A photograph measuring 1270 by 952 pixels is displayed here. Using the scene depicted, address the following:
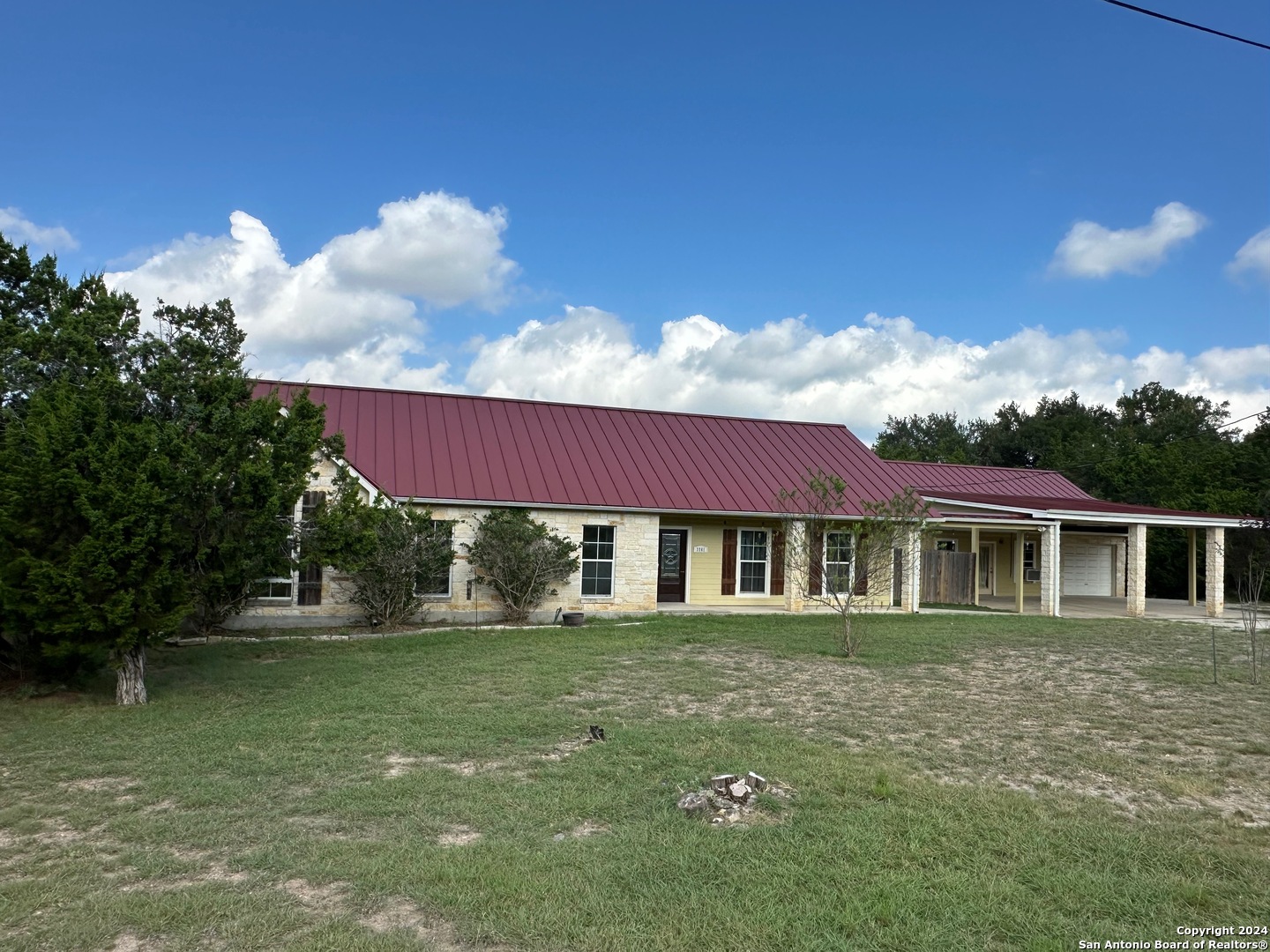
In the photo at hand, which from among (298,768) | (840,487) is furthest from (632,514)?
(298,768)

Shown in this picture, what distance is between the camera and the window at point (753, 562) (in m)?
21.8

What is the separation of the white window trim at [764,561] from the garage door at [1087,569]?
14714 millimetres

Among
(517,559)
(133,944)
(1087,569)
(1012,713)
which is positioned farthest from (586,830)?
(1087,569)

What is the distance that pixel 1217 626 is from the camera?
19734 millimetres

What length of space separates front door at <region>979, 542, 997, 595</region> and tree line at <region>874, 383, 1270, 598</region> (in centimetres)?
670

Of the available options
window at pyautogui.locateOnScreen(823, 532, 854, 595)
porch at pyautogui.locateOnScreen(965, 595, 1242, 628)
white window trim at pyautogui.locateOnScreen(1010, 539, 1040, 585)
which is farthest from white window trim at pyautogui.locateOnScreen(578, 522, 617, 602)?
white window trim at pyautogui.locateOnScreen(1010, 539, 1040, 585)

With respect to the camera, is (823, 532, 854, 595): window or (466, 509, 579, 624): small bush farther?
(823, 532, 854, 595): window

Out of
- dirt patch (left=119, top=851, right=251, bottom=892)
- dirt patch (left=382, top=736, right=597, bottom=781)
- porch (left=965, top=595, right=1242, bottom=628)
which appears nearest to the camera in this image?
dirt patch (left=119, top=851, right=251, bottom=892)

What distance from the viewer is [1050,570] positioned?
22.1 meters

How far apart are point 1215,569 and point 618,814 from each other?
23774mm

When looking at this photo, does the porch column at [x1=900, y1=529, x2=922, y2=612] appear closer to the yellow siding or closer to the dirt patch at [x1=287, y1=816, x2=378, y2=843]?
the yellow siding

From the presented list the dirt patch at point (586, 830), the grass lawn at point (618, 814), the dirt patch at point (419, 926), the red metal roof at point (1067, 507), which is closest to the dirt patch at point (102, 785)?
the grass lawn at point (618, 814)

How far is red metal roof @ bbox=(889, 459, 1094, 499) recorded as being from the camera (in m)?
28.3

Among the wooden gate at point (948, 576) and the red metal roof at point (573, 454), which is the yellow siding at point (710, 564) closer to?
the red metal roof at point (573, 454)
